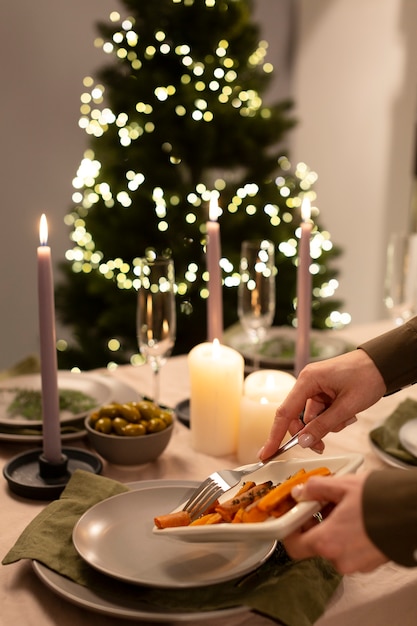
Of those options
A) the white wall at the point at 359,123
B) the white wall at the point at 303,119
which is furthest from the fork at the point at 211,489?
the white wall at the point at 359,123

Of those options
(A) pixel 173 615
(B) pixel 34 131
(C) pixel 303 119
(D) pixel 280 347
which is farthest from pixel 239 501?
(C) pixel 303 119

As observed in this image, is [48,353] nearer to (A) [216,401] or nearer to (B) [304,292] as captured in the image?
(A) [216,401]

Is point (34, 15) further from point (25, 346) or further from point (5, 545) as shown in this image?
point (5, 545)

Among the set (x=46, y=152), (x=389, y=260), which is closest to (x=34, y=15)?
(x=46, y=152)

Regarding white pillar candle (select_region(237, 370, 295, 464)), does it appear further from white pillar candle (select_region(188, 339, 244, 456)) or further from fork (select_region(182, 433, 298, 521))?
fork (select_region(182, 433, 298, 521))

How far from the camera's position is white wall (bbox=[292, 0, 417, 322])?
10.8ft

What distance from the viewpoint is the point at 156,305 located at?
1.17 metres

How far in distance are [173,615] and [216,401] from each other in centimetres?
46

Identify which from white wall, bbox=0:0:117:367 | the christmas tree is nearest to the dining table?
the christmas tree

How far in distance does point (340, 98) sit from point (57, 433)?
2885 mm

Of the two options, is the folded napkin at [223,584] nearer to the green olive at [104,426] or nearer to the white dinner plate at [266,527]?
the white dinner plate at [266,527]

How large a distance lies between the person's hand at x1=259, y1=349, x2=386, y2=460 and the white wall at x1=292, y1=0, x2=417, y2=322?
8.03 feet

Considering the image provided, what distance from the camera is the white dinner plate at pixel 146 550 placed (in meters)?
0.75

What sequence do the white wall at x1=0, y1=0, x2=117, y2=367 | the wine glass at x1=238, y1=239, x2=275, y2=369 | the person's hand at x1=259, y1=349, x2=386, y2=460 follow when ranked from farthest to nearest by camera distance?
the white wall at x1=0, y1=0, x2=117, y2=367
the wine glass at x1=238, y1=239, x2=275, y2=369
the person's hand at x1=259, y1=349, x2=386, y2=460
